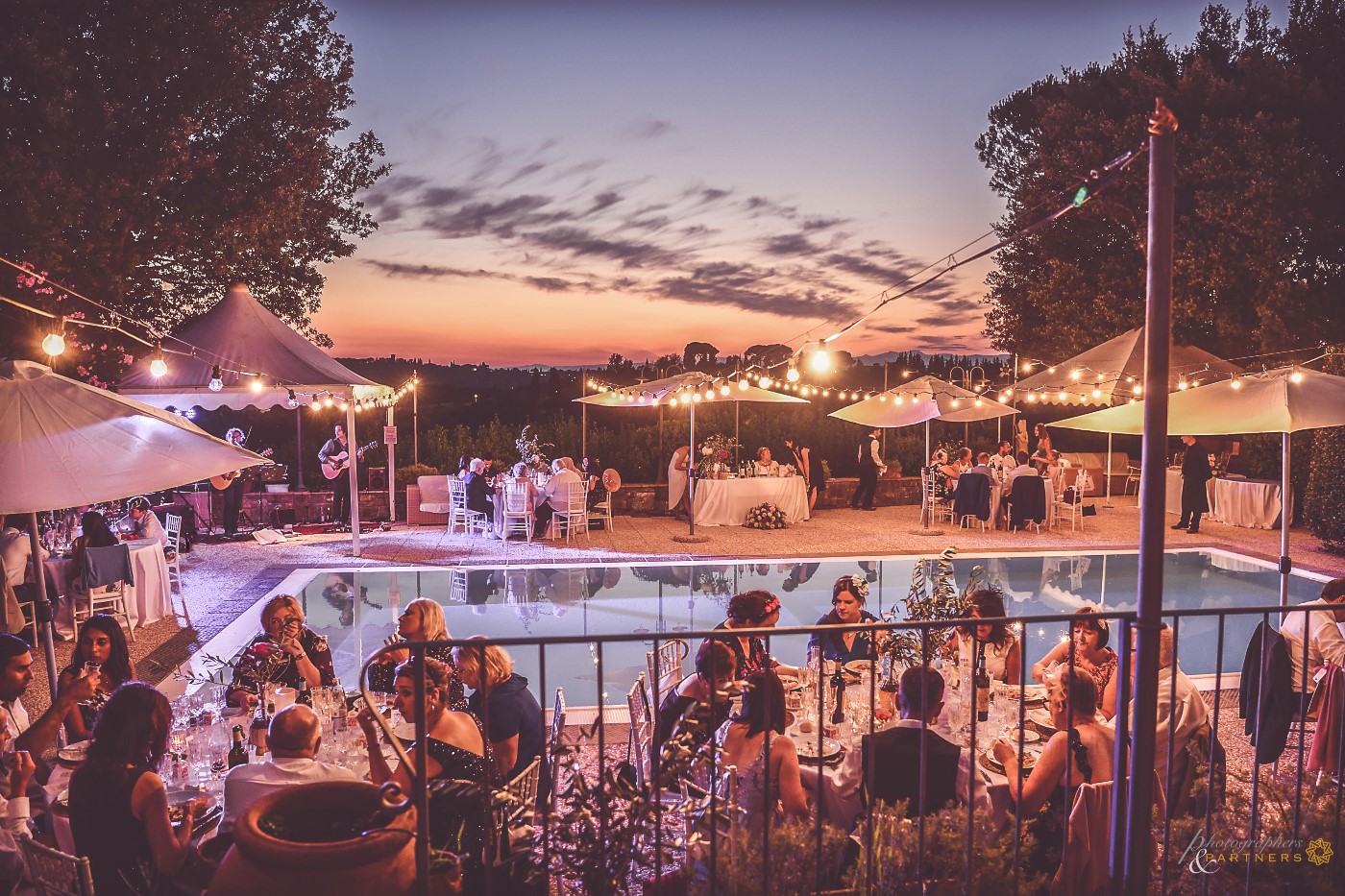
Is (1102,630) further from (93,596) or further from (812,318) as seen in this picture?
(812,318)

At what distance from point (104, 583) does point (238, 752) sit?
498 centimetres

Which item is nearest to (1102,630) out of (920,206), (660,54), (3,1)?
(660,54)

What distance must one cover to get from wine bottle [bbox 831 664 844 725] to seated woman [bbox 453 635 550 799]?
1350 millimetres

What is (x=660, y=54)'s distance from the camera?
14.5 metres

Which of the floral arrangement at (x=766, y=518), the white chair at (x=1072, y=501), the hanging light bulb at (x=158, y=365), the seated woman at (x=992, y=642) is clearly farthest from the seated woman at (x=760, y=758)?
the white chair at (x=1072, y=501)

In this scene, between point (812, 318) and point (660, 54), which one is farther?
point (812, 318)

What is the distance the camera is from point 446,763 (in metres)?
3.03

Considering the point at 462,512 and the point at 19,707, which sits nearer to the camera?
the point at 19,707

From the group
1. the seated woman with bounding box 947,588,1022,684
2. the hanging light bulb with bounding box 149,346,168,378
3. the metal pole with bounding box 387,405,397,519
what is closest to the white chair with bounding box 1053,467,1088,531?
the seated woman with bounding box 947,588,1022,684

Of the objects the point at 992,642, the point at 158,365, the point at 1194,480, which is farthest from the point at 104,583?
the point at 1194,480

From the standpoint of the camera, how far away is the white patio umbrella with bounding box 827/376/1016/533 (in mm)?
13492

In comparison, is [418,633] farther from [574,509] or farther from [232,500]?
[232,500]

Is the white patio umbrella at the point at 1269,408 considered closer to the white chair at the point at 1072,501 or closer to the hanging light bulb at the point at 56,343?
the hanging light bulb at the point at 56,343

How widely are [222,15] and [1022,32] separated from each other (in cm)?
1361
